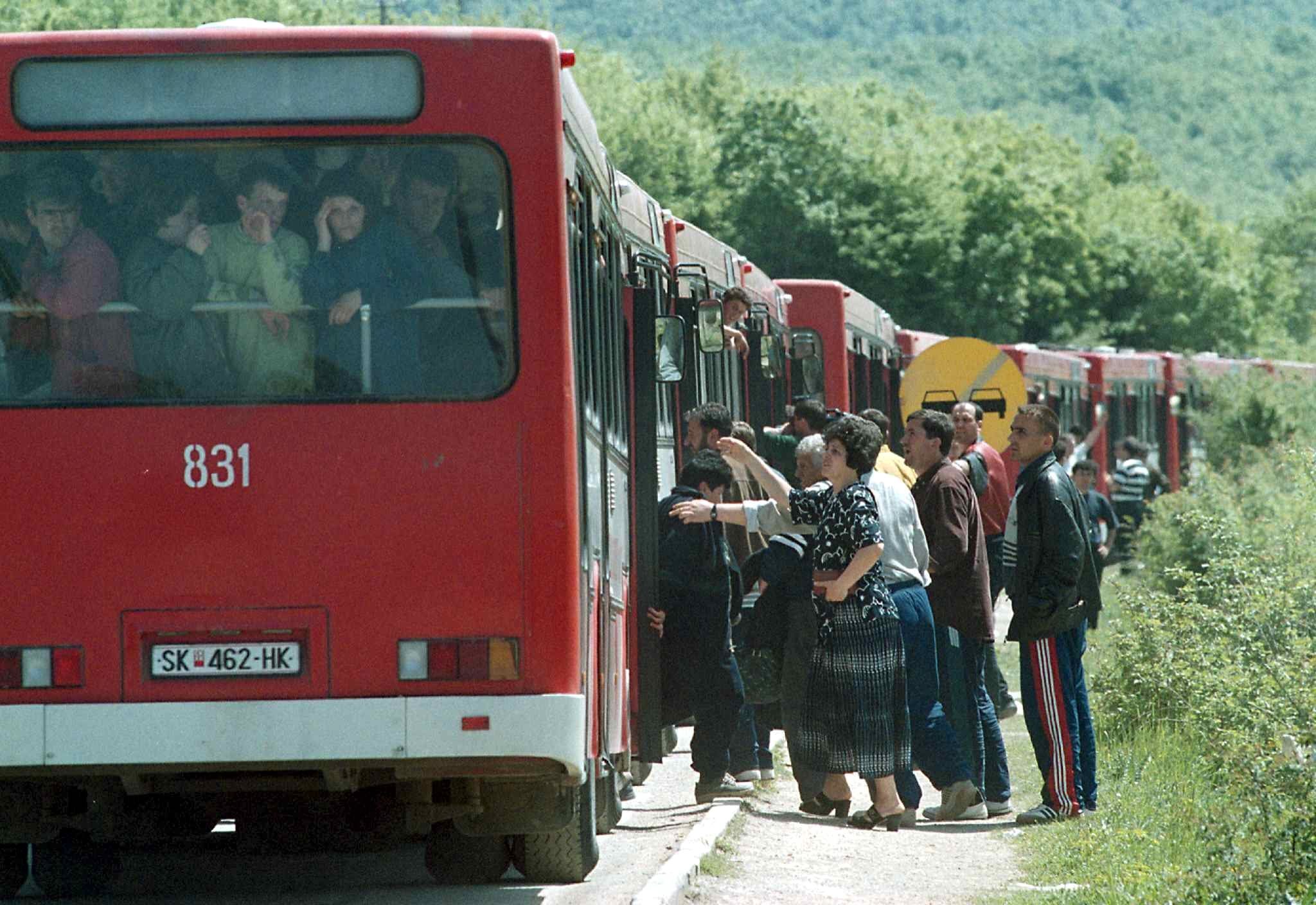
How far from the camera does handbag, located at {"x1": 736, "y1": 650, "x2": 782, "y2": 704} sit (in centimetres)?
1217

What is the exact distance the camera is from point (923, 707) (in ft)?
35.9

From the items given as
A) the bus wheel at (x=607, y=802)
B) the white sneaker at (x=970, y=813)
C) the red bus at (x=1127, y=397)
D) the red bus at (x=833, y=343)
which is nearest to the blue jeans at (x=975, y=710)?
the white sneaker at (x=970, y=813)

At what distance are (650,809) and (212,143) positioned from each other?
5237mm

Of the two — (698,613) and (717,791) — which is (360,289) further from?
(717,791)

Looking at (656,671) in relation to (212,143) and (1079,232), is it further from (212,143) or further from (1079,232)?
(1079,232)

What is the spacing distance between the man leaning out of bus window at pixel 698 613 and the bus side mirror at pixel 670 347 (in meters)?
0.74

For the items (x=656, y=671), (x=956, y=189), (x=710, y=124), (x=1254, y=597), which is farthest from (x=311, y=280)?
(x=710, y=124)

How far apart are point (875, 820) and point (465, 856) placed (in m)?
2.49

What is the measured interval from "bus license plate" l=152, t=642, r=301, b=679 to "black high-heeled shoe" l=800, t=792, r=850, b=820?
4.45m

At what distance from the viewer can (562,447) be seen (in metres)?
7.32

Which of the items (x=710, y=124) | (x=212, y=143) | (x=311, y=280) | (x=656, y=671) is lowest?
(x=656, y=671)

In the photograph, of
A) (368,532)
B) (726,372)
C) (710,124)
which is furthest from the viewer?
(710,124)

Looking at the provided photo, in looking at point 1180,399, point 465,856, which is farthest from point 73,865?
point 1180,399

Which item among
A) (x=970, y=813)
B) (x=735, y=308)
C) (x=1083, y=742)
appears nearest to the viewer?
(x=1083, y=742)
